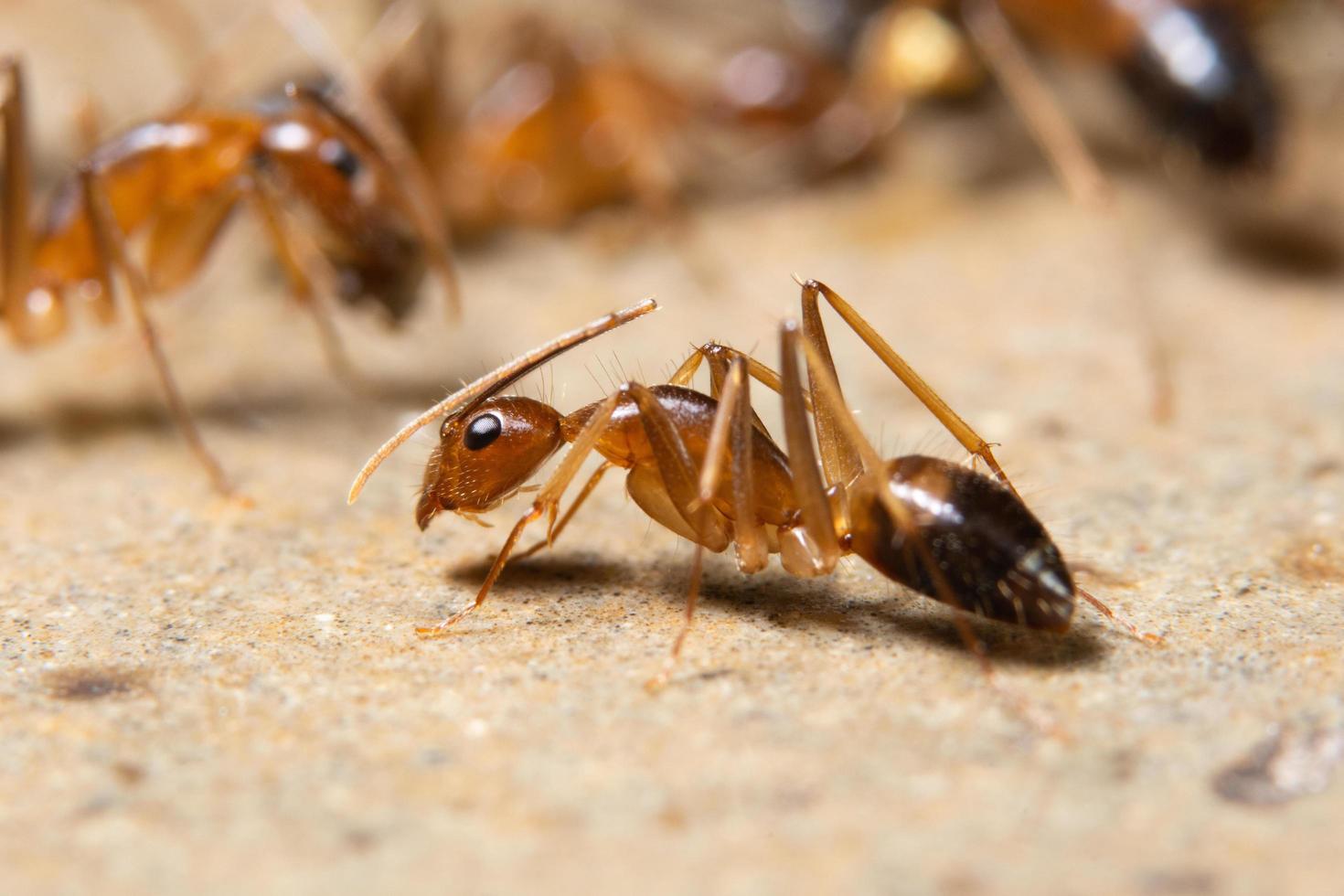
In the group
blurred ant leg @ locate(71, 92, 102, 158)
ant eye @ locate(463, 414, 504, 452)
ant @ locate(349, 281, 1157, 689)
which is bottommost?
ant @ locate(349, 281, 1157, 689)

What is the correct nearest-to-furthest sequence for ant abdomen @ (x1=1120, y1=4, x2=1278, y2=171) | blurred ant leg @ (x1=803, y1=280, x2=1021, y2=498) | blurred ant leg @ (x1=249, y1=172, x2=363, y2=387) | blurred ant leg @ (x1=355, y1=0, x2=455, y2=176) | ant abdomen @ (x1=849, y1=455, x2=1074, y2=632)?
ant abdomen @ (x1=849, y1=455, x2=1074, y2=632) → blurred ant leg @ (x1=803, y1=280, x2=1021, y2=498) → blurred ant leg @ (x1=249, y1=172, x2=363, y2=387) → ant abdomen @ (x1=1120, y1=4, x2=1278, y2=171) → blurred ant leg @ (x1=355, y1=0, x2=455, y2=176)

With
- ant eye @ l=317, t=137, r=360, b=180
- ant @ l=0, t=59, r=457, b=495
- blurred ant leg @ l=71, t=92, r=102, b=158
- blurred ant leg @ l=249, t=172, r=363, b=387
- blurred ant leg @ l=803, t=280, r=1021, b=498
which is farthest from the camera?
blurred ant leg @ l=71, t=92, r=102, b=158

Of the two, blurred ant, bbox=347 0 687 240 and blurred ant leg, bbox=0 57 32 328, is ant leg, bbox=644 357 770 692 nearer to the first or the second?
blurred ant leg, bbox=0 57 32 328

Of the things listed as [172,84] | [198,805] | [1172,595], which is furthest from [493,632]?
[172,84]

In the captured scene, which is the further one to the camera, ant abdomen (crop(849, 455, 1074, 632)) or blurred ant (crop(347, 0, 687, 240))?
blurred ant (crop(347, 0, 687, 240))

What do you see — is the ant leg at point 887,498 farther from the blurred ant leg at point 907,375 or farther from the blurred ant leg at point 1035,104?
the blurred ant leg at point 1035,104

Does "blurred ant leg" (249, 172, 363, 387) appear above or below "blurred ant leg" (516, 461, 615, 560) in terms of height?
above

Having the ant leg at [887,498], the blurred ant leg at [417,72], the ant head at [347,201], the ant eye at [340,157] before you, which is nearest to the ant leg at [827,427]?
the ant leg at [887,498]

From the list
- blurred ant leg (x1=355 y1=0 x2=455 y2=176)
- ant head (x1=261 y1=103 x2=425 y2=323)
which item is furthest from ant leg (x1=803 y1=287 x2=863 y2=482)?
blurred ant leg (x1=355 y1=0 x2=455 y2=176)

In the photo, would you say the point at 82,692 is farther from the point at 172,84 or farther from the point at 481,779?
the point at 172,84
